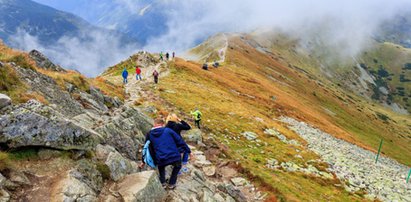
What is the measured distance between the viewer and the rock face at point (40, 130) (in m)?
11.6

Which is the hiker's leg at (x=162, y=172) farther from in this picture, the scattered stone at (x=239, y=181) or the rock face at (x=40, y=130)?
the scattered stone at (x=239, y=181)

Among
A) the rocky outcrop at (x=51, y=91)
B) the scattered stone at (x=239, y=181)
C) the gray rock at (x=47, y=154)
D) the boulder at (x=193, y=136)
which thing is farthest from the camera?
the boulder at (x=193, y=136)

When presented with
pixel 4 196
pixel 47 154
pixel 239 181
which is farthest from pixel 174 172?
pixel 239 181

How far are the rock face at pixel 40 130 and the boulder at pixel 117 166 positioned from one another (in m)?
1.02

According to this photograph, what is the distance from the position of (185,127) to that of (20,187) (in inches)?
288

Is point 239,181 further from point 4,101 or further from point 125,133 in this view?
point 4,101

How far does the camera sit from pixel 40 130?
39.9 ft

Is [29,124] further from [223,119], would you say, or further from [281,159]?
[223,119]

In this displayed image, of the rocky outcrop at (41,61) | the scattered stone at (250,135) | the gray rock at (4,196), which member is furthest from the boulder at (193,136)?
the gray rock at (4,196)

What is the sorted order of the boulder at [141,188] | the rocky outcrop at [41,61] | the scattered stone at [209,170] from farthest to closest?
1. the rocky outcrop at [41,61]
2. the scattered stone at [209,170]
3. the boulder at [141,188]

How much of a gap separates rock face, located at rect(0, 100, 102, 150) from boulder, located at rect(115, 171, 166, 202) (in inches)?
90.1

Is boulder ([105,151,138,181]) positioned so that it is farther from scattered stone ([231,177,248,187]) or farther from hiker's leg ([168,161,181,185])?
scattered stone ([231,177,248,187])

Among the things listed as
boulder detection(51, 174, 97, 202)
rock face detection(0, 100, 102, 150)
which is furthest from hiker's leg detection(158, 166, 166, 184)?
rock face detection(0, 100, 102, 150)

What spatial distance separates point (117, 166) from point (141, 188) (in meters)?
→ 1.91
